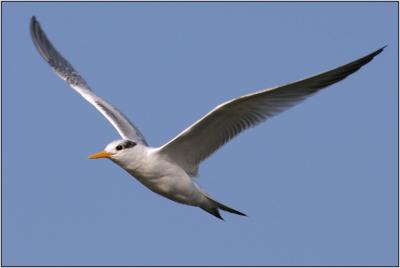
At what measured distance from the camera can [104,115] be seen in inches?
460

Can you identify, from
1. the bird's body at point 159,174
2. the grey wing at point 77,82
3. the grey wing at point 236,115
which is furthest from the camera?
the grey wing at point 77,82

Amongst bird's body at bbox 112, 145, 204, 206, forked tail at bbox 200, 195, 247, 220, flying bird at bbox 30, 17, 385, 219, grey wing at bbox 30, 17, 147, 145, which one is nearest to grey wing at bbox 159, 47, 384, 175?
flying bird at bbox 30, 17, 385, 219

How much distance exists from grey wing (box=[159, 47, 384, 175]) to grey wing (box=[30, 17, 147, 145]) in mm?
1251

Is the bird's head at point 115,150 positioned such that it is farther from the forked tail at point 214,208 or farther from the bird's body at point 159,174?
the forked tail at point 214,208

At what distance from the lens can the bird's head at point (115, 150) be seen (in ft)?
32.3

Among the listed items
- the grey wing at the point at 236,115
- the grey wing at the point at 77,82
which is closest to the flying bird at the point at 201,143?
the grey wing at the point at 236,115

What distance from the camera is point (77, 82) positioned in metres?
13.0

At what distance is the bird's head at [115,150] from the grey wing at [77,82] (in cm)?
128

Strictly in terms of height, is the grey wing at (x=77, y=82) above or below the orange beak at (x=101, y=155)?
above

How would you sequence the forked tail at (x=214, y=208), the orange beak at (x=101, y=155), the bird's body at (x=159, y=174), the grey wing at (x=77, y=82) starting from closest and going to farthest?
the orange beak at (x=101, y=155)
the bird's body at (x=159, y=174)
the forked tail at (x=214, y=208)
the grey wing at (x=77, y=82)

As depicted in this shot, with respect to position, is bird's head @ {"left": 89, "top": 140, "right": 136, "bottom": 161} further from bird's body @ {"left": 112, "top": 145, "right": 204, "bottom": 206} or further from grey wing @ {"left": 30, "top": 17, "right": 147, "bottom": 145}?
grey wing @ {"left": 30, "top": 17, "right": 147, "bottom": 145}

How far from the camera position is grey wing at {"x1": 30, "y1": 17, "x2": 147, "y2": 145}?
37.9 feet

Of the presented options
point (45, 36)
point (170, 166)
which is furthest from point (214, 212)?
point (45, 36)

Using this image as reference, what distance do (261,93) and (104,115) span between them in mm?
3077
